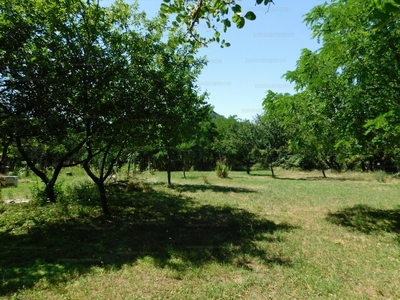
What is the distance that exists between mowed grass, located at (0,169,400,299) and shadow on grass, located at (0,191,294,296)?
28mm

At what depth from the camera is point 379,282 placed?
174 inches

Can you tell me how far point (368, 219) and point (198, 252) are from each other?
21.5ft

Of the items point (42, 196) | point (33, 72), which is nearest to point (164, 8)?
point (33, 72)

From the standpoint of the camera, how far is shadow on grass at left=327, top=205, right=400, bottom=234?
24.8ft

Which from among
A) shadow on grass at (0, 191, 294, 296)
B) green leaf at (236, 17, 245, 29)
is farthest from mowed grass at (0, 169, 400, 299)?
green leaf at (236, 17, 245, 29)

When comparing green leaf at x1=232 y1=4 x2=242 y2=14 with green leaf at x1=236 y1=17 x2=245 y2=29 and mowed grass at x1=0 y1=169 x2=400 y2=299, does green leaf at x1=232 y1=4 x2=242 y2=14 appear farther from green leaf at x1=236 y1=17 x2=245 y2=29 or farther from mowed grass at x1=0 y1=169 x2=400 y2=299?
mowed grass at x1=0 y1=169 x2=400 y2=299

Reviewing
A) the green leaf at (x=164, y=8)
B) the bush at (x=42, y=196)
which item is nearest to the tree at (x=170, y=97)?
the bush at (x=42, y=196)

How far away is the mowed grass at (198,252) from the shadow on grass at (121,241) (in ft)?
0.09

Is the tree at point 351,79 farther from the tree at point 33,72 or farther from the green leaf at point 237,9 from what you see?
the tree at point 33,72

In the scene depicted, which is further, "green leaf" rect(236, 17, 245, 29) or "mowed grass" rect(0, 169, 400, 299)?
"mowed grass" rect(0, 169, 400, 299)

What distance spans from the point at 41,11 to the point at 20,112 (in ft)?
9.40

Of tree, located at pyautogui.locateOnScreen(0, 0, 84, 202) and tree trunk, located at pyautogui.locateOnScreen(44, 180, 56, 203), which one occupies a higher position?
tree, located at pyautogui.locateOnScreen(0, 0, 84, 202)

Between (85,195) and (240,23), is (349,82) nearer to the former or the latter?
(240,23)

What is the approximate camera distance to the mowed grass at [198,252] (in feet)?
13.6
